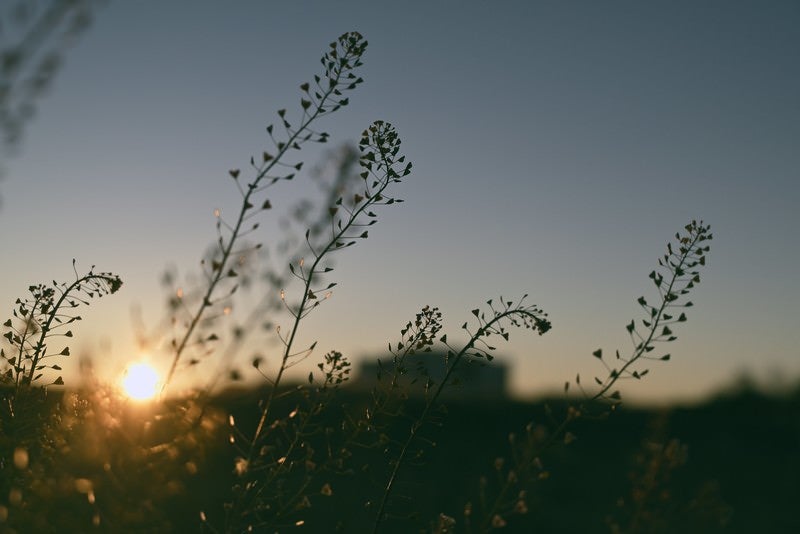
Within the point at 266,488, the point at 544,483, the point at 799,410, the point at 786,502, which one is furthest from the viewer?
the point at 799,410

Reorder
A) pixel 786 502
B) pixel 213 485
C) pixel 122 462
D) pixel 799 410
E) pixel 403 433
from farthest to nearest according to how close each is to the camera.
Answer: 1. pixel 799 410
2. pixel 786 502
3. pixel 403 433
4. pixel 213 485
5. pixel 122 462

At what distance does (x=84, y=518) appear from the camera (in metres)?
2.15

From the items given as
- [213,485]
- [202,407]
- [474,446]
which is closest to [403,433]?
Result: [474,446]

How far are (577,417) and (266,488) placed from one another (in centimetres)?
118

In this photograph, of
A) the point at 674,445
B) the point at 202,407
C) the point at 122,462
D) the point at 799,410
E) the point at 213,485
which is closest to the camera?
the point at 122,462

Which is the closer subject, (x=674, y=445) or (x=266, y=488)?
→ (x=266, y=488)

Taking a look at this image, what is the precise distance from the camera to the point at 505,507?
128 inches

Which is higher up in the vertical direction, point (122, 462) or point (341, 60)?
point (341, 60)

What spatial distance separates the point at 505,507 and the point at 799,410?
2452 cm

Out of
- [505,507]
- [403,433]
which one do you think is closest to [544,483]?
[403,433]

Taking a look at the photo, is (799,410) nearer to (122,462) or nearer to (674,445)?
(674,445)

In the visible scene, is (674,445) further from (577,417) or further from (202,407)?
(202,407)

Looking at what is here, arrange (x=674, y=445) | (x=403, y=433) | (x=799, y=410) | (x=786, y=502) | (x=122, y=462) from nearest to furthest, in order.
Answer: (x=122, y=462) → (x=674, y=445) → (x=403, y=433) → (x=786, y=502) → (x=799, y=410)

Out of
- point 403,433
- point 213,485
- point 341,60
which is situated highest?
point 341,60
